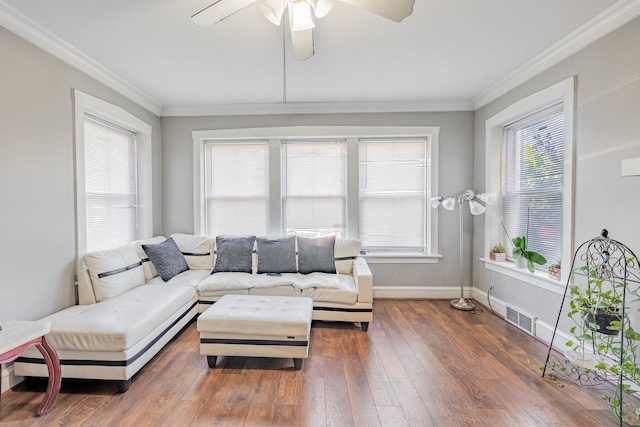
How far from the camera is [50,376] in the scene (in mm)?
1769

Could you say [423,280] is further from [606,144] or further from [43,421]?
[43,421]

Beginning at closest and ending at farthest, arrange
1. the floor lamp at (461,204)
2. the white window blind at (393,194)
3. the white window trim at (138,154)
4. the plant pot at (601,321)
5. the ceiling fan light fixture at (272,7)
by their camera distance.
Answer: the ceiling fan light fixture at (272,7), the plant pot at (601,321), the white window trim at (138,154), the floor lamp at (461,204), the white window blind at (393,194)

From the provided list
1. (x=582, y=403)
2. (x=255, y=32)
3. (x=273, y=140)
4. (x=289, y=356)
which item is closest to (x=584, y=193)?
(x=582, y=403)

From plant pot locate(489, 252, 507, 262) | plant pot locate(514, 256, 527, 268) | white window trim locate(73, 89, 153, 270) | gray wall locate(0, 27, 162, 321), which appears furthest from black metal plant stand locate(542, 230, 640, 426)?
white window trim locate(73, 89, 153, 270)

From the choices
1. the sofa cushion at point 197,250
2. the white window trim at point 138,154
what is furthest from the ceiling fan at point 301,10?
the sofa cushion at point 197,250

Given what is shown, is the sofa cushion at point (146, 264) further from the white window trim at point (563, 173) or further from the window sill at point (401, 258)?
the white window trim at point (563, 173)

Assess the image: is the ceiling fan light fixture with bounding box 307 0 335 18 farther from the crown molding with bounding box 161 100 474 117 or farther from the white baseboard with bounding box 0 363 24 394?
the white baseboard with bounding box 0 363 24 394

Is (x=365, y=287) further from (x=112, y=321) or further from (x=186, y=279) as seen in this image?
(x=112, y=321)

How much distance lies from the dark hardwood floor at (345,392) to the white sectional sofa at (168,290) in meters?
0.18

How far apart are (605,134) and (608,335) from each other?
4.67 ft

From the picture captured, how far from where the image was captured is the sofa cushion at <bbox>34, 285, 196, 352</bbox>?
1.91 m

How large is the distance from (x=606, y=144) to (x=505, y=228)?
1.45m

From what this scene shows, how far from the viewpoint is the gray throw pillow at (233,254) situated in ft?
11.2

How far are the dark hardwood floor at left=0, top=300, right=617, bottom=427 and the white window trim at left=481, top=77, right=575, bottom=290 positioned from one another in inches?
27.5
